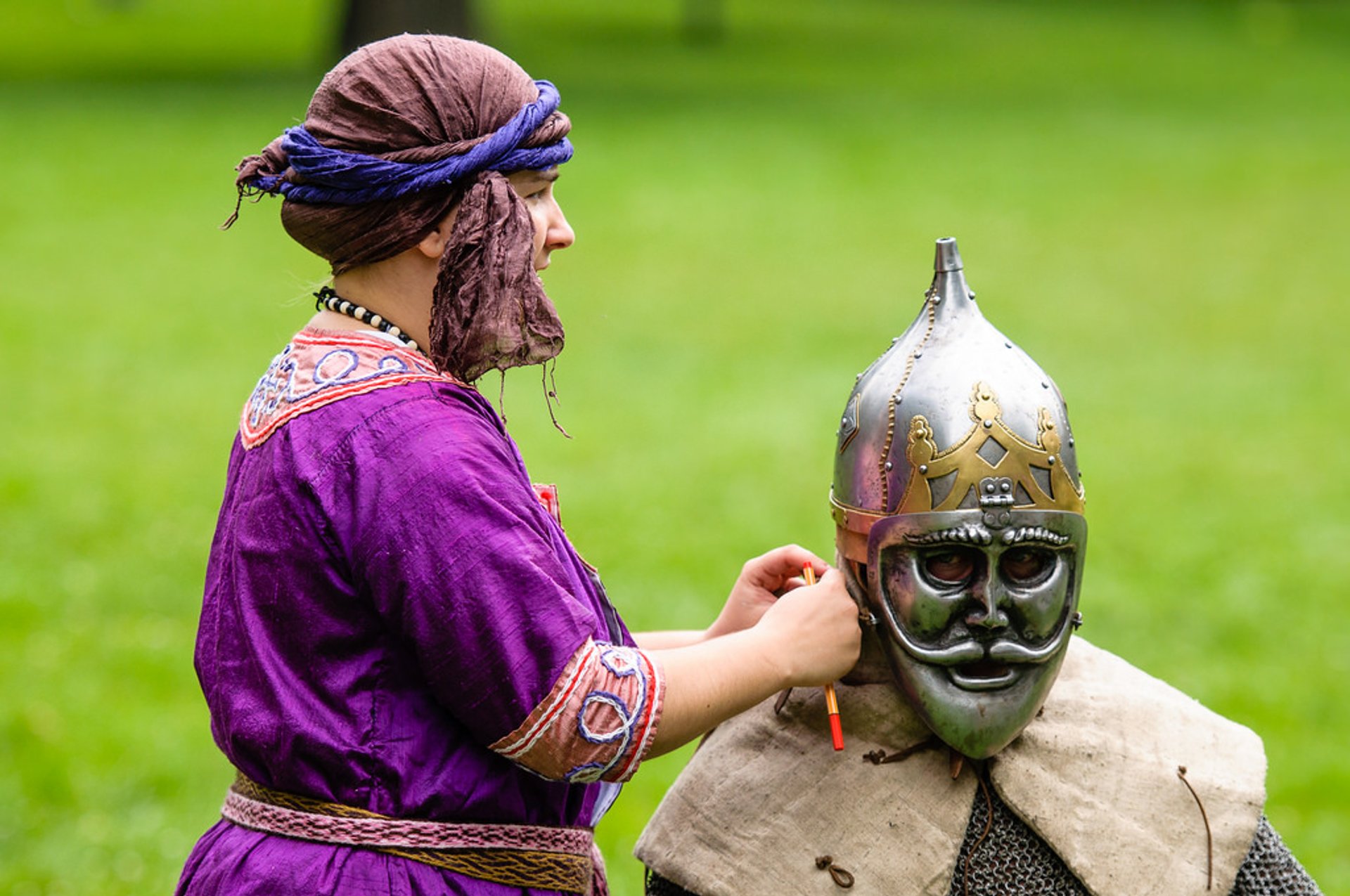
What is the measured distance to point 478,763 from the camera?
2711mm

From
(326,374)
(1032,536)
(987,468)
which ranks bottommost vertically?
(1032,536)

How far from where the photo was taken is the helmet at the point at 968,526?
2.82m

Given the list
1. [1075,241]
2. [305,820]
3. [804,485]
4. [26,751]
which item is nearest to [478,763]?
[305,820]

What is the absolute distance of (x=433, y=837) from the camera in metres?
2.71

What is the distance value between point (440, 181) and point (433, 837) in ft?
3.30

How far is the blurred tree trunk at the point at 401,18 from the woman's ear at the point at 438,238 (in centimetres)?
1582

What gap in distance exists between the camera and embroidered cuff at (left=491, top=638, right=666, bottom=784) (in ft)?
8.39

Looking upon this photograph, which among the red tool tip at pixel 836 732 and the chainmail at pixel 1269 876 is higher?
the red tool tip at pixel 836 732

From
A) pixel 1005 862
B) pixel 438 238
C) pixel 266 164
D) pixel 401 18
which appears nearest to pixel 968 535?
pixel 1005 862

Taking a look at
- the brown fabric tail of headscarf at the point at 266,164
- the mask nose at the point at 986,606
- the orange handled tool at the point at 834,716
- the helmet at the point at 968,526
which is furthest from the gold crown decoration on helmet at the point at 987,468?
the brown fabric tail of headscarf at the point at 266,164

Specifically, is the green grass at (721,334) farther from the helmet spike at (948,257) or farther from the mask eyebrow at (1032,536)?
the mask eyebrow at (1032,536)

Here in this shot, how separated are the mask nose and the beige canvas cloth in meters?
0.28

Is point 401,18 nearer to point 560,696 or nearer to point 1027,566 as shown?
point 1027,566

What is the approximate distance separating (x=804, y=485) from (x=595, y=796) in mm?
7196
